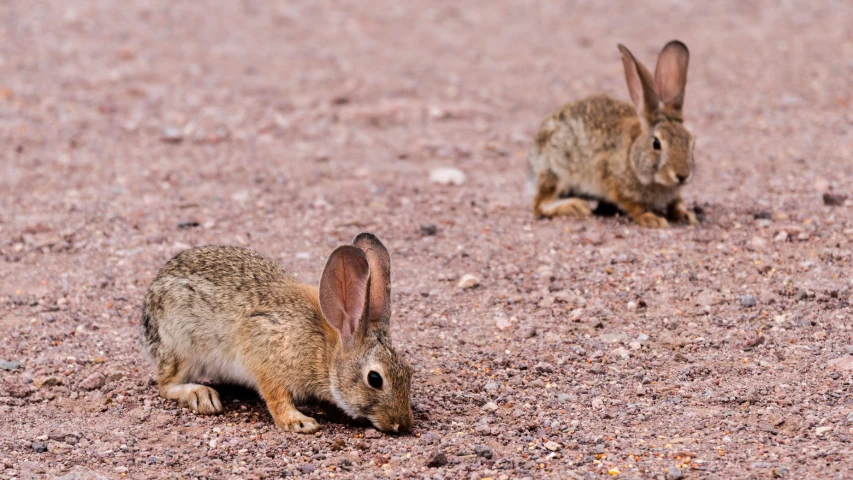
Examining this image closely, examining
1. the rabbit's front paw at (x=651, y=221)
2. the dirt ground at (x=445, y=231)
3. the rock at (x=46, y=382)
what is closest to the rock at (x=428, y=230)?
the dirt ground at (x=445, y=231)

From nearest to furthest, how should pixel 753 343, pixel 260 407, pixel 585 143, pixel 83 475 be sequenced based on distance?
pixel 83 475, pixel 260 407, pixel 753 343, pixel 585 143

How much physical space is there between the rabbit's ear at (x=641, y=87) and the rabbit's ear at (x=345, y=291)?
3.78m

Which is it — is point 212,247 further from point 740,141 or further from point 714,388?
point 740,141

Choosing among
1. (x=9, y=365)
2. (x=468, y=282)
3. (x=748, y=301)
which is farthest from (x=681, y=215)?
(x=9, y=365)

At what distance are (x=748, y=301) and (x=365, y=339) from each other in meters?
2.67

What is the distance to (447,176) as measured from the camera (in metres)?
10.2

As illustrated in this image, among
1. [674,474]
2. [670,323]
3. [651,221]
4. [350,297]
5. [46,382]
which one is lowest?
[46,382]

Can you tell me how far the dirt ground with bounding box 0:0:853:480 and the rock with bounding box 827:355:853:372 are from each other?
0.08 feet

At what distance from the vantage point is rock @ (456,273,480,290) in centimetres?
744

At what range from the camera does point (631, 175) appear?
8.69 meters

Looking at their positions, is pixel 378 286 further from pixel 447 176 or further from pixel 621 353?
pixel 447 176

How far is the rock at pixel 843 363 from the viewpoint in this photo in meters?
5.78

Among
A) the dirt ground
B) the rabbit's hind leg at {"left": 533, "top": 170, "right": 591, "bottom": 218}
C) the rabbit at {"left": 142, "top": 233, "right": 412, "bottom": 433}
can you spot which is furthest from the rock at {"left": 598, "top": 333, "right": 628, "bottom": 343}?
the rabbit's hind leg at {"left": 533, "top": 170, "right": 591, "bottom": 218}

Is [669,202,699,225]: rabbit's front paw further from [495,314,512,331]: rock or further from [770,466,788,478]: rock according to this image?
[770,466,788,478]: rock
